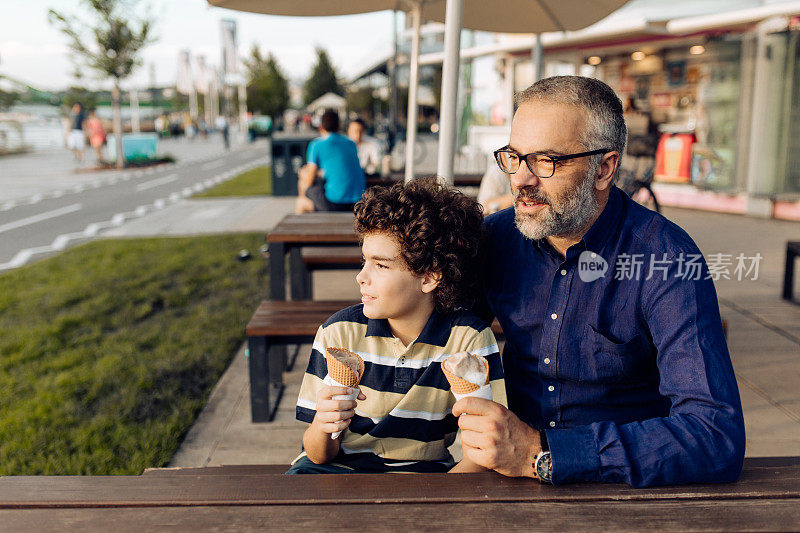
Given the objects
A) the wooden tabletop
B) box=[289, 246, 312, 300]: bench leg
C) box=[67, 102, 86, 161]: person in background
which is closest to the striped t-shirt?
the wooden tabletop

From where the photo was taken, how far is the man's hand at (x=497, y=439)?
4.83 ft

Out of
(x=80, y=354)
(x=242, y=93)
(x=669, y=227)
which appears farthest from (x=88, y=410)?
(x=242, y=93)

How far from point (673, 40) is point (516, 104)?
42.1 feet

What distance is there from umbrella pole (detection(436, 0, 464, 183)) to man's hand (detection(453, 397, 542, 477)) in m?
1.98

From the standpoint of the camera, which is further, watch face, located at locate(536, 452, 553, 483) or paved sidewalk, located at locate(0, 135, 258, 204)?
paved sidewalk, located at locate(0, 135, 258, 204)

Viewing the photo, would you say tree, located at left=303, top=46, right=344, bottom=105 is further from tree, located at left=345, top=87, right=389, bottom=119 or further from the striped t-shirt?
the striped t-shirt

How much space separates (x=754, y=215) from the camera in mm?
11031

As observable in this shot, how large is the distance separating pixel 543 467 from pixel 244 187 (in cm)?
1621

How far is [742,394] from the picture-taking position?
3.98 meters

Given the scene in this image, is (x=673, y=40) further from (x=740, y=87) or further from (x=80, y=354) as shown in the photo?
(x=80, y=354)

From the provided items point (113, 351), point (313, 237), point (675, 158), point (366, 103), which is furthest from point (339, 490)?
point (366, 103)

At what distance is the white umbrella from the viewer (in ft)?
11.2

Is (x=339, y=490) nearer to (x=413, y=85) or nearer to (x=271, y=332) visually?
(x=271, y=332)

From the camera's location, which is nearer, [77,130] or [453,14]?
[453,14]
